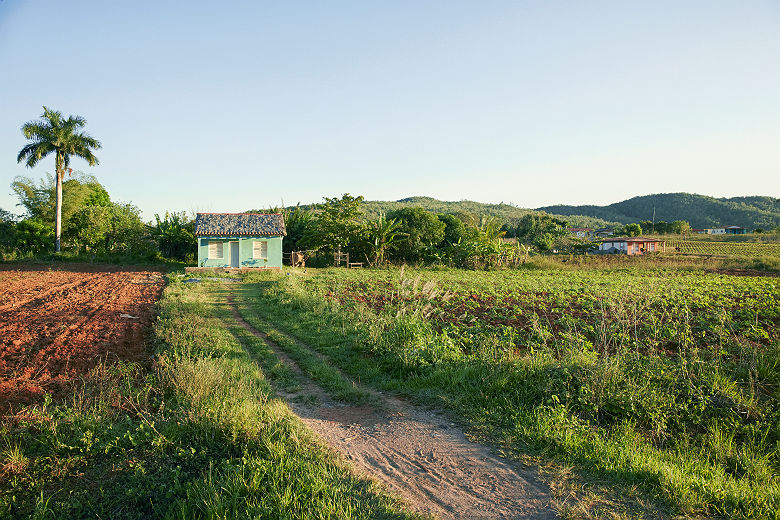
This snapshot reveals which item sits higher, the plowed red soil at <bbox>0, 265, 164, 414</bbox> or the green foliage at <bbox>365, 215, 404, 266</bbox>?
the green foliage at <bbox>365, 215, 404, 266</bbox>

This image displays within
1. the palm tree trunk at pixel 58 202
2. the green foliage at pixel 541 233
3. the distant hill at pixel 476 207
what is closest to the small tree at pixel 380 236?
the green foliage at pixel 541 233

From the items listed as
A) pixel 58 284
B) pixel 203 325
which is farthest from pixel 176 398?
pixel 58 284

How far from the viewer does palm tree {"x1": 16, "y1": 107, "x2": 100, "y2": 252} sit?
102 ft

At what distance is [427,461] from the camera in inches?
165

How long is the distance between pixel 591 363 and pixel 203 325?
792 cm

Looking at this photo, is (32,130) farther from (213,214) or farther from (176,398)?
(176,398)

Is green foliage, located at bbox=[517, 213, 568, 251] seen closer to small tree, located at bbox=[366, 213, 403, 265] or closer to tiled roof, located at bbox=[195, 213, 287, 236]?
small tree, located at bbox=[366, 213, 403, 265]

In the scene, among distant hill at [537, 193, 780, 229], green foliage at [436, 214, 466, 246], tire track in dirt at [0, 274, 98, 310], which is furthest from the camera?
distant hill at [537, 193, 780, 229]

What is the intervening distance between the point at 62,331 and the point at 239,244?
55.7 feet

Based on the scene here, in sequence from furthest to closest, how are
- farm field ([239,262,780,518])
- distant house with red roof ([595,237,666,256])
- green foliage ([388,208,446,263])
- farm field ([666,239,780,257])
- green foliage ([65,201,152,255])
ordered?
distant house with red roof ([595,237,666,256]) < farm field ([666,239,780,257]) < green foliage ([65,201,152,255]) < green foliage ([388,208,446,263]) < farm field ([239,262,780,518])

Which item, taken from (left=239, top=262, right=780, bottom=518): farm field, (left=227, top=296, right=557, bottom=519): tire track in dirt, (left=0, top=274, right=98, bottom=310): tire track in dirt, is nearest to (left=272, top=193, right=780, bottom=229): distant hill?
(left=0, top=274, right=98, bottom=310): tire track in dirt

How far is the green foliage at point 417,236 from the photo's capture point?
31.2m

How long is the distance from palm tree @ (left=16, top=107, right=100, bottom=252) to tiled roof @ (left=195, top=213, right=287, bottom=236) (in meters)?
13.1

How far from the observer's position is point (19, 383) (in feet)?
19.0
